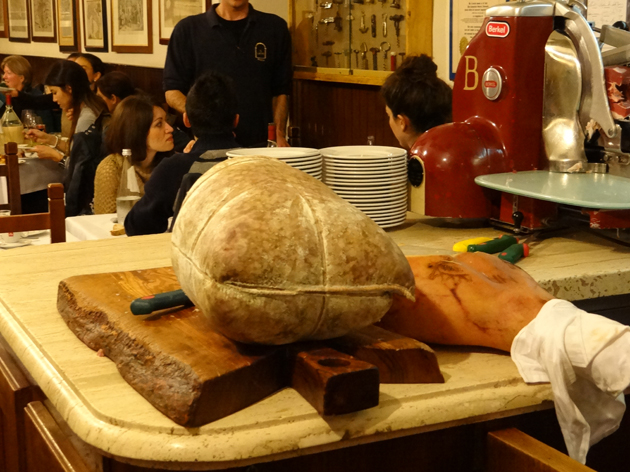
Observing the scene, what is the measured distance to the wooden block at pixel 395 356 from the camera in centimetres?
93

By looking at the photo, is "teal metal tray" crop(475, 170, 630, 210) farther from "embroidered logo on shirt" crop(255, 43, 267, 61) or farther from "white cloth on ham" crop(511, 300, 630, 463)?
"embroidered logo on shirt" crop(255, 43, 267, 61)

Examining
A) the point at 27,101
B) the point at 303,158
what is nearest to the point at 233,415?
the point at 303,158

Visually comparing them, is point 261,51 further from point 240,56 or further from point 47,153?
point 47,153

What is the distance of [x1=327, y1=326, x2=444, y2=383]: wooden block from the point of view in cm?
93

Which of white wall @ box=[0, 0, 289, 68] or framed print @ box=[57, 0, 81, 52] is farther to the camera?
framed print @ box=[57, 0, 81, 52]

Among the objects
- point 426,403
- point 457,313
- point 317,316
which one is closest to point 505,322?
point 457,313

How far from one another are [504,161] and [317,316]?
108 cm

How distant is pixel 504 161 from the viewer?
1836mm

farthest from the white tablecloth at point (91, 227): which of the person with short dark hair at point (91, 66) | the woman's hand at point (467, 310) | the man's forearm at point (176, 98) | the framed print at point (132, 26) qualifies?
the person with short dark hair at point (91, 66)

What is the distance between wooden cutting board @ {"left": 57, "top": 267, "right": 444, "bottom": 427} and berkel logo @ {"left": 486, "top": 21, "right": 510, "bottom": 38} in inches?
41.1

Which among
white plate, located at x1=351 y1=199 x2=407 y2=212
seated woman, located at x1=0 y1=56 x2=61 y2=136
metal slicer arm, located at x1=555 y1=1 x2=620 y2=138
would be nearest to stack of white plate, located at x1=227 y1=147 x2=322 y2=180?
white plate, located at x1=351 y1=199 x2=407 y2=212

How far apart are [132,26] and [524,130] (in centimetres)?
460

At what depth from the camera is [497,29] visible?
182 cm

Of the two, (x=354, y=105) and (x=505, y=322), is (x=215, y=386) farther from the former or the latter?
(x=354, y=105)
